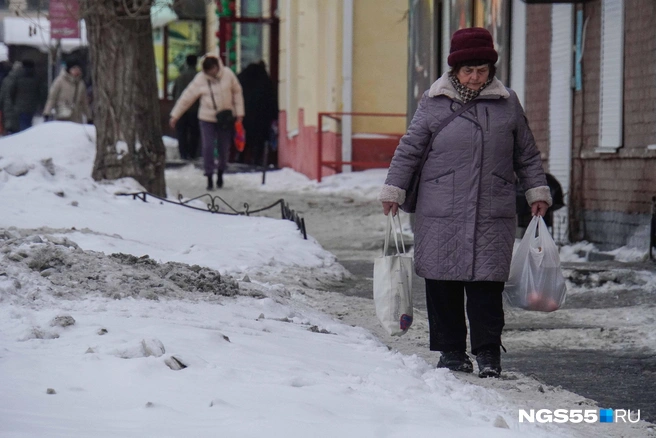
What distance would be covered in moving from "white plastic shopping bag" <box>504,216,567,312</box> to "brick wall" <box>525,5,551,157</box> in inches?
280

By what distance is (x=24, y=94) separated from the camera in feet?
90.5

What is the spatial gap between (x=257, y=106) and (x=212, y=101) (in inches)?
266

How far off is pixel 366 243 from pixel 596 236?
2.17 m

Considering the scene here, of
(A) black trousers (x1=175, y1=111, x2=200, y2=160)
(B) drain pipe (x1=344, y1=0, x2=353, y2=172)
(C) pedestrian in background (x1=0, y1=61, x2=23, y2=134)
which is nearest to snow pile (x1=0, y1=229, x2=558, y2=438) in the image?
(B) drain pipe (x1=344, y1=0, x2=353, y2=172)

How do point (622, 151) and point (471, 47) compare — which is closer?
point (471, 47)

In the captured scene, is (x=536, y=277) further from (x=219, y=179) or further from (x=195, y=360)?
(x=219, y=179)

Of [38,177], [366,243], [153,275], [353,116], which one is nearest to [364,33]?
[353,116]

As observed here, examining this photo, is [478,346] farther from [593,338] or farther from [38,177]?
[38,177]

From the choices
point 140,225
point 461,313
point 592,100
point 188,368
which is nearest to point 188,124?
point 592,100

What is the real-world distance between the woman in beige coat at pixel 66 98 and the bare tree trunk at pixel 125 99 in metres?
10.4

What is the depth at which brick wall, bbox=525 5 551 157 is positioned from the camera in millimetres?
13211

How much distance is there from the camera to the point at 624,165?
1134 cm

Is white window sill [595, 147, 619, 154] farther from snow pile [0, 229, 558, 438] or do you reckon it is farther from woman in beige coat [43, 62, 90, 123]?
woman in beige coat [43, 62, 90, 123]

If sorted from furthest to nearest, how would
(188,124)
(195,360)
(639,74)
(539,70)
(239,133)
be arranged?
(188,124) < (239,133) < (539,70) < (639,74) < (195,360)
